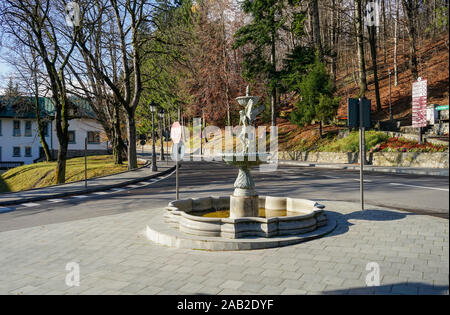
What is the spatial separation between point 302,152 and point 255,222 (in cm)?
2827

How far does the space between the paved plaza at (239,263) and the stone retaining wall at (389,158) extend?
12.1 meters

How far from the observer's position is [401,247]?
5.63 metres


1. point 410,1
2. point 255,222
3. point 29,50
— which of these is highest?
point 410,1

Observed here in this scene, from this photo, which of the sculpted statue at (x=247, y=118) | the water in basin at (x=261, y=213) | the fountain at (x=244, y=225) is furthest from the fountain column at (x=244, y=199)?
the water in basin at (x=261, y=213)

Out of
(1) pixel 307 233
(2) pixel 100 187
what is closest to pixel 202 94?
(2) pixel 100 187

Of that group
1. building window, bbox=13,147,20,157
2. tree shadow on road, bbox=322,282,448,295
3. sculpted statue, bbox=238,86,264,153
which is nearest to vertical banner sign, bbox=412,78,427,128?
sculpted statue, bbox=238,86,264,153

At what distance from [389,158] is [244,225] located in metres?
20.3

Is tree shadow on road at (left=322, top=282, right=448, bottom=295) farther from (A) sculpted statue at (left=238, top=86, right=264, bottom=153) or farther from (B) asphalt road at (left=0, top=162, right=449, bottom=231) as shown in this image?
(B) asphalt road at (left=0, top=162, right=449, bottom=231)

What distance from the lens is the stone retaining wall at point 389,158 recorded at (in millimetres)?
20594

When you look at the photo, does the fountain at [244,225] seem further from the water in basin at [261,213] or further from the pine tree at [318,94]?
the pine tree at [318,94]

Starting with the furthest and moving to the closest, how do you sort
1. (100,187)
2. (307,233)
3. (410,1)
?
(410,1), (100,187), (307,233)

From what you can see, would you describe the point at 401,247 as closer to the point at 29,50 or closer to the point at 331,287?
the point at 331,287

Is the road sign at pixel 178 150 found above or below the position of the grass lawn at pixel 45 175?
above

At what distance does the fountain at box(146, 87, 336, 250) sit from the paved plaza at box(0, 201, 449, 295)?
0.22 meters
